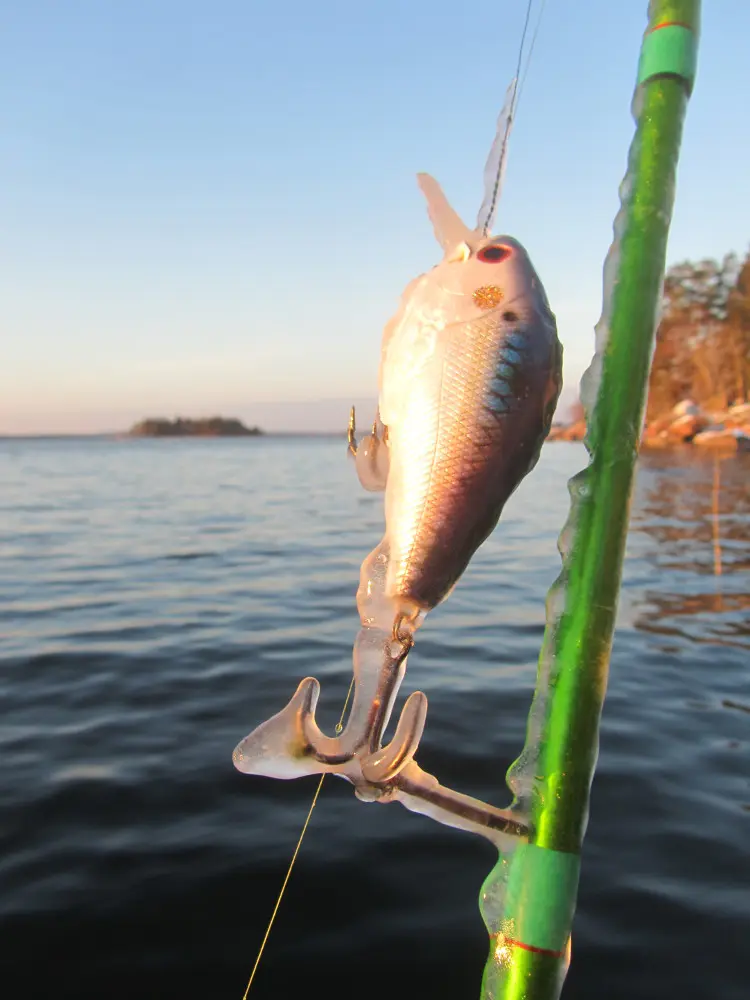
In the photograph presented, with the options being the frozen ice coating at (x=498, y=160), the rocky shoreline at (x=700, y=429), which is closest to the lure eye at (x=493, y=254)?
the frozen ice coating at (x=498, y=160)

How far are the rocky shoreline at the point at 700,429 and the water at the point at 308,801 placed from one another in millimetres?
47632

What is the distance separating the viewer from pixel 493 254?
79.7 inches

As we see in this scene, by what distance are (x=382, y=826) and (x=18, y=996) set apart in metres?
2.29

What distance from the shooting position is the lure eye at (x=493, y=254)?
201 cm

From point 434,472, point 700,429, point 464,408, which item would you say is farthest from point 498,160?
point 700,429

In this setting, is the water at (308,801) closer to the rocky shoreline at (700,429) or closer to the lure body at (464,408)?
the lure body at (464,408)

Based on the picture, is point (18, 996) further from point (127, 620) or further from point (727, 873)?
point (127, 620)

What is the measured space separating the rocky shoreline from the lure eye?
56.0 m

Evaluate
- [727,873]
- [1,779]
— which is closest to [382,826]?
[727,873]

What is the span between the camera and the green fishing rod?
2068mm

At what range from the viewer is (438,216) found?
2.12 metres

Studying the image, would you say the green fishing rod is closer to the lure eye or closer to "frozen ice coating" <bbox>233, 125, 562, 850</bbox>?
"frozen ice coating" <bbox>233, 125, 562, 850</bbox>

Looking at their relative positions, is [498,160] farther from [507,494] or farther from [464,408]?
[507,494]

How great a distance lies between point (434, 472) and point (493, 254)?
545 millimetres
